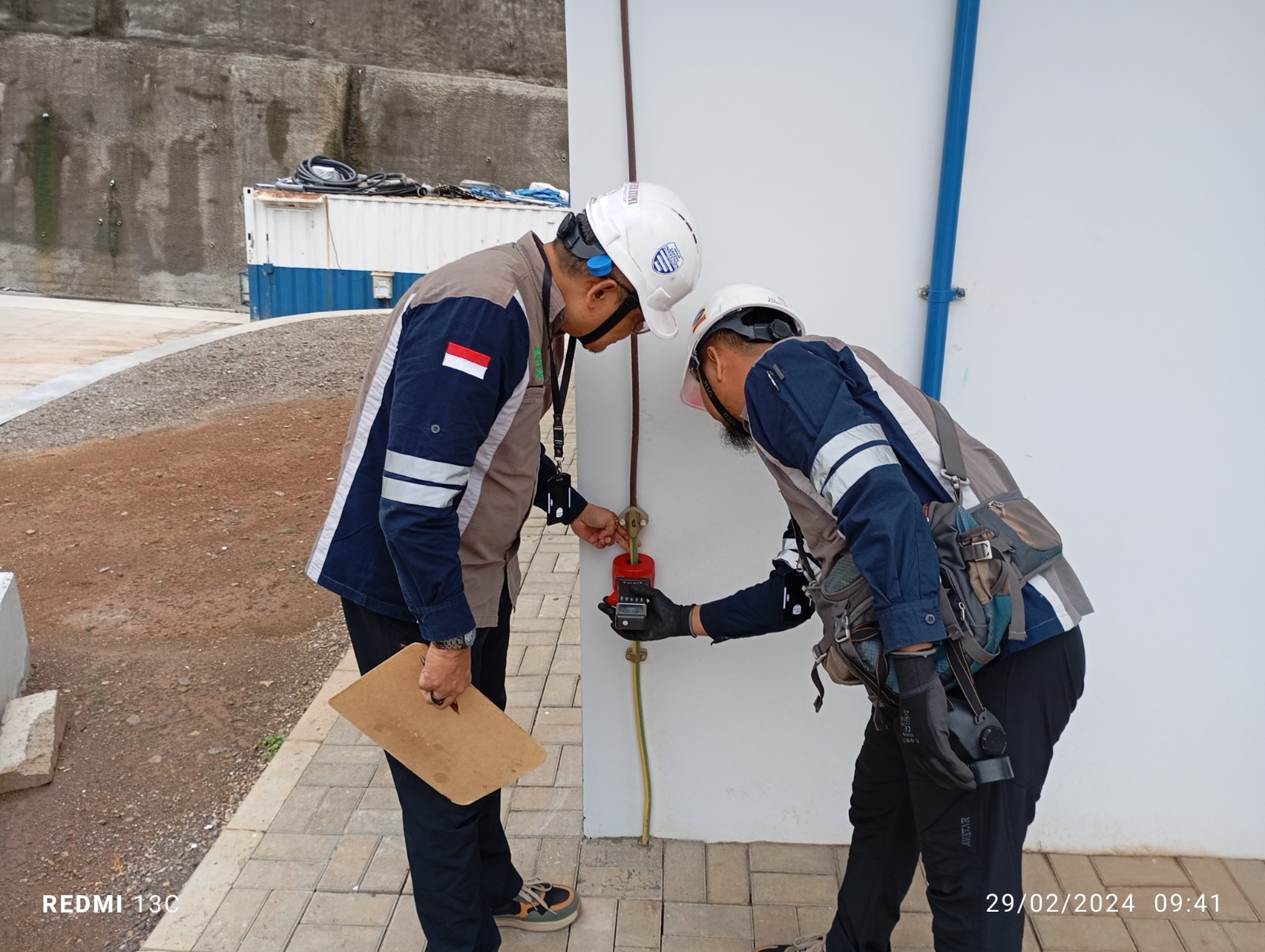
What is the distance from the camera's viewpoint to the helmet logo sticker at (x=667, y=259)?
2.06 meters

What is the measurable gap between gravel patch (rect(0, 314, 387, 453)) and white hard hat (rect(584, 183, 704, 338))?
6316 mm

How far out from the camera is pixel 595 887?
281 cm

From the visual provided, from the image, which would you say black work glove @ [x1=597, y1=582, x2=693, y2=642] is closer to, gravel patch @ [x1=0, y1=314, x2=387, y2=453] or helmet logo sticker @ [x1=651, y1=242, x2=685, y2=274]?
helmet logo sticker @ [x1=651, y1=242, x2=685, y2=274]

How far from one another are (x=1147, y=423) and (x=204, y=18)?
74.1ft

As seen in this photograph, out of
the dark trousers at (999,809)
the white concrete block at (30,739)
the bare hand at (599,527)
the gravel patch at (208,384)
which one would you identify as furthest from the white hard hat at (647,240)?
the gravel patch at (208,384)

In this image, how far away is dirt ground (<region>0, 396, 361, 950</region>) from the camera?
119 inches

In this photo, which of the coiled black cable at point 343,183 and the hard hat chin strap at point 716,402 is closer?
the hard hat chin strap at point 716,402

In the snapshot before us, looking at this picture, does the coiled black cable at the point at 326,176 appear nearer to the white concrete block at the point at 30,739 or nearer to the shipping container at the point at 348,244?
the shipping container at the point at 348,244

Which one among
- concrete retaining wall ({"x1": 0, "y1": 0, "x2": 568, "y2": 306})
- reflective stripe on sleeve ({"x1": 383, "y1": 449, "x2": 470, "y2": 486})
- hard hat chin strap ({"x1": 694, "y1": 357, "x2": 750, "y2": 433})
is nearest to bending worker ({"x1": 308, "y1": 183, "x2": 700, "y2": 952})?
reflective stripe on sleeve ({"x1": 383, "y1": 449, "x2": 470, "y2": 486})

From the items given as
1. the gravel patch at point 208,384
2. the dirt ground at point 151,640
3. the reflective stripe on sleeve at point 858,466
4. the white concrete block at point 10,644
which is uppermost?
the reflective stripe on sleeve at point 858,466

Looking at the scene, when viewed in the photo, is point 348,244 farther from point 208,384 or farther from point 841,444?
point 841,444

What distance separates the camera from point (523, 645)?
14.5ft

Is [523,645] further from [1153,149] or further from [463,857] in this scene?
[1153,149]

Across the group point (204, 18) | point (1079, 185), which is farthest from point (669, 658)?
point (204, 18)
